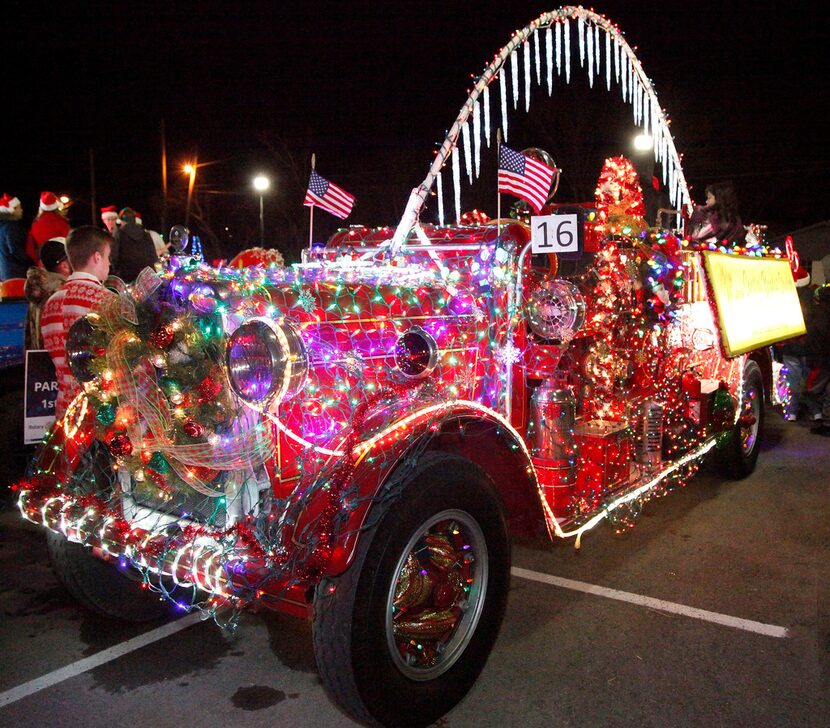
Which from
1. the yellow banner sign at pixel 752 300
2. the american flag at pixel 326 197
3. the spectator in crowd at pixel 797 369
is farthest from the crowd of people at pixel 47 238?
the spectator in crowd at pixel 797 369

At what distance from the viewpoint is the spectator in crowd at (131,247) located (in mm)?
7543

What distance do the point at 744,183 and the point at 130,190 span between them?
23865 millimetres

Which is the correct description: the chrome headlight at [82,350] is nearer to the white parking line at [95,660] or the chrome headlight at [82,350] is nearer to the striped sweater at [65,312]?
the striped sweater at [65,312]

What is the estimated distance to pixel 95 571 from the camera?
381 cm

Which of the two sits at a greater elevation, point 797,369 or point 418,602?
point 797,369

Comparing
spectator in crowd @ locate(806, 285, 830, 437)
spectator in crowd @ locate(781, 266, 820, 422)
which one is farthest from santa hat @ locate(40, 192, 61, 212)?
spectator in crowd @ locate(806, 285, 830, 437)

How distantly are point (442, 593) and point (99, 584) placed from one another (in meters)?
1.84

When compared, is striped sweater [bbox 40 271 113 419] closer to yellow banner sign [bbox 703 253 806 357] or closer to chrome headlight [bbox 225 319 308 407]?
chrome headlight [bbox 225 319 308 407]

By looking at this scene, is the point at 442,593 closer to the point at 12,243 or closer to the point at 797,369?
the point at 12,243

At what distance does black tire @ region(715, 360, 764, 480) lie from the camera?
21.1 feet

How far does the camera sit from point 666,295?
17.2 feet

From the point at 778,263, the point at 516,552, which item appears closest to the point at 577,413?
the point at 516,552

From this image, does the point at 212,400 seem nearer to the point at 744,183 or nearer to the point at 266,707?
the point at 266,707

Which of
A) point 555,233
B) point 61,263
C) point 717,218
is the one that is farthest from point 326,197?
point 717,218
